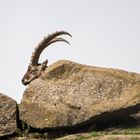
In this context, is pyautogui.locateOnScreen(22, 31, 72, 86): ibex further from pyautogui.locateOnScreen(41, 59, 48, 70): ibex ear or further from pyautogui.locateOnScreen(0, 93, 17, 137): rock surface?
pyautogui.locateOnScreen(0, 93, 17, 137): rock surface

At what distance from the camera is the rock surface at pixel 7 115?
2183 centimetres

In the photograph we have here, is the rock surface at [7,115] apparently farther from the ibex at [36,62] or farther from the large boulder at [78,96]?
the ibex at [36,62]

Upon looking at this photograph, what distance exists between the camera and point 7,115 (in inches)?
874

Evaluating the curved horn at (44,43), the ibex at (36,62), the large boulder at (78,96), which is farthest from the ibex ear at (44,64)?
the large boulder at (78,96)

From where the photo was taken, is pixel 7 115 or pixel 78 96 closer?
pixel 7 115

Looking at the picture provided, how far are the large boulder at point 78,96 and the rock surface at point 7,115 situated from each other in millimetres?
571

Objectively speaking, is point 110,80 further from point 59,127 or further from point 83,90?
point 59,127

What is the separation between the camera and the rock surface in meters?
21.8

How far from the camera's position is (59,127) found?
2184 cm

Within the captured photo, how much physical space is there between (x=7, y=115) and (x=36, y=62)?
4738mm

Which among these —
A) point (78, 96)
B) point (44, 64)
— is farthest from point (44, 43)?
point (78, 96)

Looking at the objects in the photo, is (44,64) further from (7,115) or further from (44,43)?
(7,115)

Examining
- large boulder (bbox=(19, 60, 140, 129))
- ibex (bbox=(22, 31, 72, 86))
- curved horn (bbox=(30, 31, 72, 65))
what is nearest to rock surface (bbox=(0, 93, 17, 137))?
large boulder (bbox=(19, 60, 140, 129))

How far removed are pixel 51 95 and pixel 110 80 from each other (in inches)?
116
